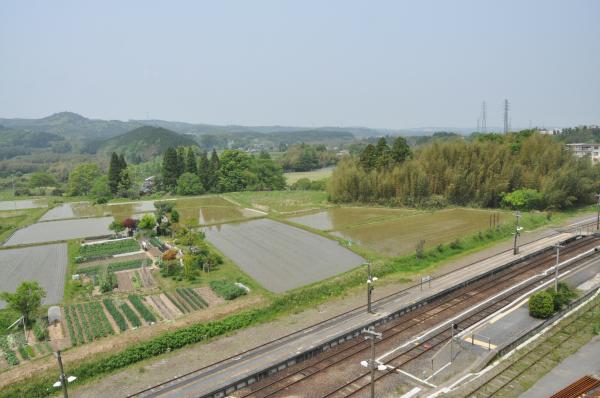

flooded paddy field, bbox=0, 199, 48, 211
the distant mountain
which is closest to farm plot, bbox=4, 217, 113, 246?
flooded paddy field, bbox=0, 199, 48, 211

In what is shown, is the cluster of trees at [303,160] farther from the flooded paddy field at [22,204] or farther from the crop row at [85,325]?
the crop row at [85,325]

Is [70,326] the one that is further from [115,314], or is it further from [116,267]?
[116,267]

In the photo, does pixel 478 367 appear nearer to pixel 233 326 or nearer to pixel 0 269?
pixel 233 326

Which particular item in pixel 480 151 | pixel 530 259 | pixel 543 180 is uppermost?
pixel 480 151

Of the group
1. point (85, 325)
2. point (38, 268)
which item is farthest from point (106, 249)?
point (85, 325)

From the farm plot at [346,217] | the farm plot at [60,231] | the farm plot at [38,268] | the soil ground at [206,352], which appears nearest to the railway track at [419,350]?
the soil ground at [206,352]

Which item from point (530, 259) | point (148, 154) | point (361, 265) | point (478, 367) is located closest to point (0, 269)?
point (361, 265)

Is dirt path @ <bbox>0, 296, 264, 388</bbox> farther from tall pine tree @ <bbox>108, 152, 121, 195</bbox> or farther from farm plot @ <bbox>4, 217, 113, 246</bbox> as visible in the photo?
tall pine tree @ <bbox>108, 152, 121, 195</bbox>
